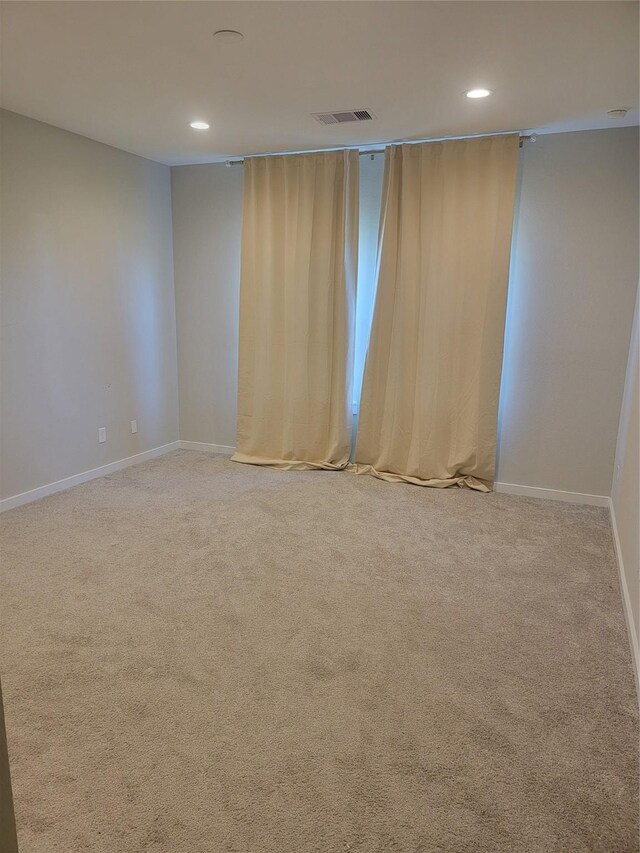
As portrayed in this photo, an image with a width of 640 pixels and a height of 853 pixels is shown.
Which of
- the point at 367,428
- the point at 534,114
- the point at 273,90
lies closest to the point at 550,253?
the point at 534,114

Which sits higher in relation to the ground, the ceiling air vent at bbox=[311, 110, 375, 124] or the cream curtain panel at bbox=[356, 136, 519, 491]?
the ceiling air vent at bbox=[311, 110, 375, 124]

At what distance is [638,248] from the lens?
11.9ft

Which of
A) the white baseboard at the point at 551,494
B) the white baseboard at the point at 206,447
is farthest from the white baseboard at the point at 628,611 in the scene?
the white baseboard at the point at 206,447

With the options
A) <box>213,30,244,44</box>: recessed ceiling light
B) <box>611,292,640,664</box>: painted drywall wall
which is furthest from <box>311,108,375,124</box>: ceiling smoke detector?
<box>611,292,640,664</box>: painted drywall wall

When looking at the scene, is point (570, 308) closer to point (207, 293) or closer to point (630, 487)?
point (630, 487)

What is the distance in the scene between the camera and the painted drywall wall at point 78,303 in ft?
11.9

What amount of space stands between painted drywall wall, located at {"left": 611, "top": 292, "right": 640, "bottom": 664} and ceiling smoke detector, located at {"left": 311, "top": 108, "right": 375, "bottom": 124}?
197cm

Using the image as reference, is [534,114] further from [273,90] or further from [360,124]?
[273,90]

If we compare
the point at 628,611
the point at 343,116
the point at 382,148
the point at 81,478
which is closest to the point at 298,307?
the point at 382,148

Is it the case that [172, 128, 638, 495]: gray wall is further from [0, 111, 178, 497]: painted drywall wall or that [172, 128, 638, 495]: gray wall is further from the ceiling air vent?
[0, 111, 178, 497]: painted drywall wall

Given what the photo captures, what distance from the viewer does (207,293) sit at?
4.92 meters

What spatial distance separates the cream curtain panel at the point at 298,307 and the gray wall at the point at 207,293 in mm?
225

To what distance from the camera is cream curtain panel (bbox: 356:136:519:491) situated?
387 centimetres

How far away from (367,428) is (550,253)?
1789 mm
